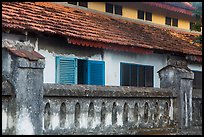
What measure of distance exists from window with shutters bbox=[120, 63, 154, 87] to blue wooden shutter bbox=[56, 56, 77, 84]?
216 cm

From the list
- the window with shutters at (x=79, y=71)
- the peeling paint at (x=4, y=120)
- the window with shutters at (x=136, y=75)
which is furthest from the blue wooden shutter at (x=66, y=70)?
the peeling paint at (x=4, y=120)

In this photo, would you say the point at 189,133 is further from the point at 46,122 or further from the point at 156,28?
the point at 156,28

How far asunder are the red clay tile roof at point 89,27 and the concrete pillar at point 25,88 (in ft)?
7.62

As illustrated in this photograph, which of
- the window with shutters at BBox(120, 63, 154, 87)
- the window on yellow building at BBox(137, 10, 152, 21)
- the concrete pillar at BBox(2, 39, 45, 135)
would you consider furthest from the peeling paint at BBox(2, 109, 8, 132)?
the window on yellow building at BBox(137, 10, 152, 21)

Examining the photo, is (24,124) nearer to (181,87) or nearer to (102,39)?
(181,87)

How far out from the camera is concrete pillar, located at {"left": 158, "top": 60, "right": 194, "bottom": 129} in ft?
34.8

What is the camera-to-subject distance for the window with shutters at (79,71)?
12289mm

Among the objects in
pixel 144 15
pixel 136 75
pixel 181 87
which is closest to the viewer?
pixel 181 87

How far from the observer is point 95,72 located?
43.6 ft

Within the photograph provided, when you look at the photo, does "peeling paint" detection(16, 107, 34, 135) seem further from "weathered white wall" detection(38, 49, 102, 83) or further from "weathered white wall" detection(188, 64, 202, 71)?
"weathered white wall" detection(188, 64, 202, 71)

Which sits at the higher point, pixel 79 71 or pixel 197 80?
Answer: pixel 79 71

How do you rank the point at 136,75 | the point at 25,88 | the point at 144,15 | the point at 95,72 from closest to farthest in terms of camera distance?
the point at 25,88 < the point at 95,72 < the point at 136,75 < the point at 144,15

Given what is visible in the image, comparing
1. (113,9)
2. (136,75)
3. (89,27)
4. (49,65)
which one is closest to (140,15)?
(113,9)

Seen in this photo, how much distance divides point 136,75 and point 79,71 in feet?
7.45
